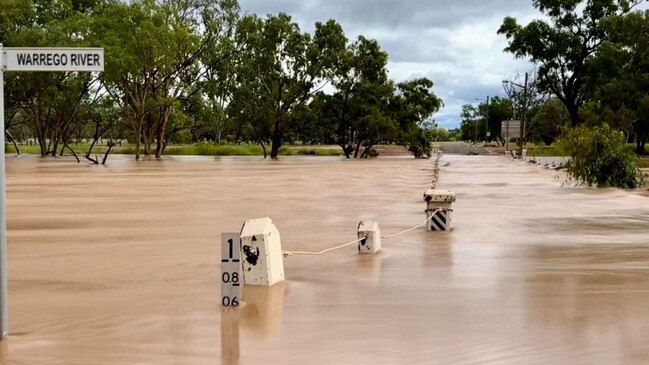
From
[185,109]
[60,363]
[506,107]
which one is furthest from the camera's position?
[506,107]

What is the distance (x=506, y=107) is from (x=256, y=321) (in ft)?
391

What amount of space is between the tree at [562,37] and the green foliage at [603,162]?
34327 millimetres

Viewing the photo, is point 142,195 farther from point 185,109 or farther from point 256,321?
point 185,109

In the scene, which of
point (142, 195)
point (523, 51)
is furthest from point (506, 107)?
point (142, 195)

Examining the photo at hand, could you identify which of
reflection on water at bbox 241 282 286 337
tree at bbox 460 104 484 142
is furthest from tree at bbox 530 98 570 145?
reflection on water at bbox 241 282 286 337

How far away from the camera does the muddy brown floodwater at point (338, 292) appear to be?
5.95 m

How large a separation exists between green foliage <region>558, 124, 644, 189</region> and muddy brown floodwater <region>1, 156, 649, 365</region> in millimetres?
9722

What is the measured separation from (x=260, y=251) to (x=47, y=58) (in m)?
3.23

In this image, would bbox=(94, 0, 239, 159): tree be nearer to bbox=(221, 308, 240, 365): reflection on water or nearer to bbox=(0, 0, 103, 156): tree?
bbox=(0, 0, 103, 156): tree

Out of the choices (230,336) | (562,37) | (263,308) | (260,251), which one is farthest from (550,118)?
(230,336)

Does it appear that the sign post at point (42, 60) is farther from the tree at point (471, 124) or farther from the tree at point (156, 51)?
the tree at point (471, 124)

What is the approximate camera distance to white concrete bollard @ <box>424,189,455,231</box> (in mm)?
13367

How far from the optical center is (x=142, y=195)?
22047 mm

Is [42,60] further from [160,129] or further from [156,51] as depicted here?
[160,129]
